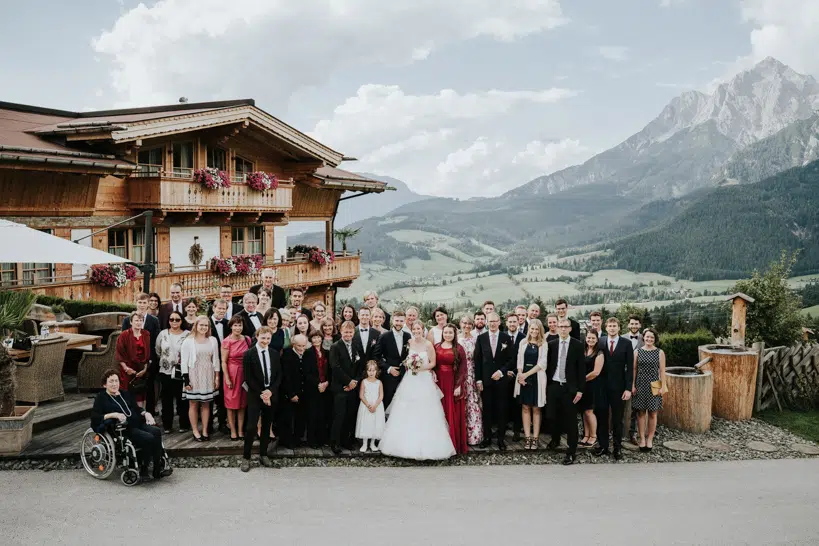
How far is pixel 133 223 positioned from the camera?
2144 cm

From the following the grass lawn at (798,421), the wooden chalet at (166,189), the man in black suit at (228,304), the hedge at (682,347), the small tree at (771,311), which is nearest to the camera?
the man in black suit at (228,304)

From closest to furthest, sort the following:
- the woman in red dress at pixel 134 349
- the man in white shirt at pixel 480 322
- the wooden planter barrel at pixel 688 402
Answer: the woman in red dress at pixel 134 349
the man in white shirt at pixel 480 322
the wooden planter barrel at pixel 688 402

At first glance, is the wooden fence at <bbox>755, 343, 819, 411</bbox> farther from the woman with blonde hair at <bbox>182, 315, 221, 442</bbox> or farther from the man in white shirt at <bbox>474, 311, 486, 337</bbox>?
the woman with blonde hair at <bbox>182, 315, 221, 442</bbox>

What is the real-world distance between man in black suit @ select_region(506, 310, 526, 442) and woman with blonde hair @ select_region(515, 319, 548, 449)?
14 centimetres

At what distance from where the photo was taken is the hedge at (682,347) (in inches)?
606

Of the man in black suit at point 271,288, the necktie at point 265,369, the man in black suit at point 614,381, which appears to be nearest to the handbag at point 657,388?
the man in black suit at point 614,381

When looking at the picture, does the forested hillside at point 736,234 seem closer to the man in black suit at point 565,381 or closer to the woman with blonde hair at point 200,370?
the man in black suit at point 565,381

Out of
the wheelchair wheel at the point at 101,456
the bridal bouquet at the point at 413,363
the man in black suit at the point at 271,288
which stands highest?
the man in black suit at the point at 271,288

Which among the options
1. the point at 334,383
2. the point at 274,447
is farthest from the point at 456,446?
the point at 274,447

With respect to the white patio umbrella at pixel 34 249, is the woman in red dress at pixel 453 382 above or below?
below

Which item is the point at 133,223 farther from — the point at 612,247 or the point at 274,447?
the point at 612,247

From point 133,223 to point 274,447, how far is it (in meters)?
13.8

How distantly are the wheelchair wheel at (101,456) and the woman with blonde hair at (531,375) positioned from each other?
19.0 feet

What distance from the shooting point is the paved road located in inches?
285
